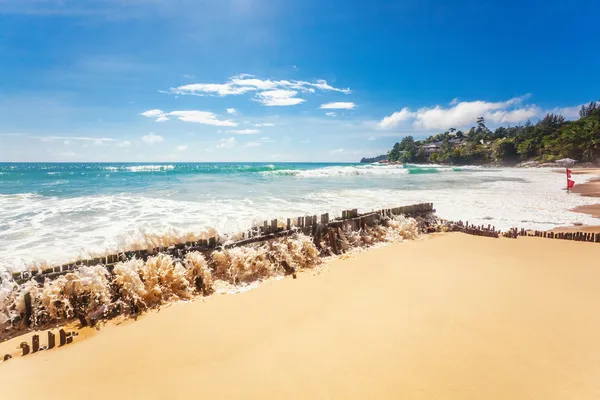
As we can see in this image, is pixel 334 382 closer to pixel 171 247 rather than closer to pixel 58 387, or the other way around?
pixel 58 387

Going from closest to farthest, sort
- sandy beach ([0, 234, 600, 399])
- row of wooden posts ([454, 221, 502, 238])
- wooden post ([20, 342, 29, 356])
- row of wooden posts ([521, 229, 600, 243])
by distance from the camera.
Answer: sandy beach ([0, 234, 600, 399])
wooden post ([20, 342, 29, 356])
row of wooden posts ([521, 229, 600, 243])
row of wooden posts ([454, 221, 502, 238])

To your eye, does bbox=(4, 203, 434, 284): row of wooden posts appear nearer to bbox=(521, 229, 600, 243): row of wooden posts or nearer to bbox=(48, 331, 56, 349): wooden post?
bbox=(48, 331, 56, 349): wooden post

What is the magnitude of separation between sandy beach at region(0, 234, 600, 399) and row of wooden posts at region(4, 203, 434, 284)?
1.00 meters

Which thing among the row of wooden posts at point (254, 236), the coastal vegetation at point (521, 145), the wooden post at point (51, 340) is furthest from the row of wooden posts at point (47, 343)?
the coastal vegetation at point (521, 145)

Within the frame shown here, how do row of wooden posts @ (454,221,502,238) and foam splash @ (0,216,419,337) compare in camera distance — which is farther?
row of wooden posts @ (454,221,502,238)

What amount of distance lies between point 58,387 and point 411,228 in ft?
28.4

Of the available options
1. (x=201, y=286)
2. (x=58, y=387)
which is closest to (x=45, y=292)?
(x=58, y=387)

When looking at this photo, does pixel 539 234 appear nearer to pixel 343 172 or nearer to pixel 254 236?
pixel 254 236

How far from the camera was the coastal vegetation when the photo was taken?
6197cm

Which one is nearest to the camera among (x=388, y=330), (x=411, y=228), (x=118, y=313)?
(x=388, y=330)

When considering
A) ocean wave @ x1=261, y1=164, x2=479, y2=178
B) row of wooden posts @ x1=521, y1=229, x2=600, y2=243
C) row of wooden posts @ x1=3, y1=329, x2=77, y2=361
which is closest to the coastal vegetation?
ocean wave @ x1=261, y1=164, x2=479, y2=178

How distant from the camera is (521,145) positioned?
80.4 metres

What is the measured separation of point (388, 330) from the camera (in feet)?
13.2

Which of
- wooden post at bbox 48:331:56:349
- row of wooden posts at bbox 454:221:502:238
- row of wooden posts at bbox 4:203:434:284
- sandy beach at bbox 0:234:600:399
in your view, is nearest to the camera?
sandy beach at bbox 0:234:600:399
